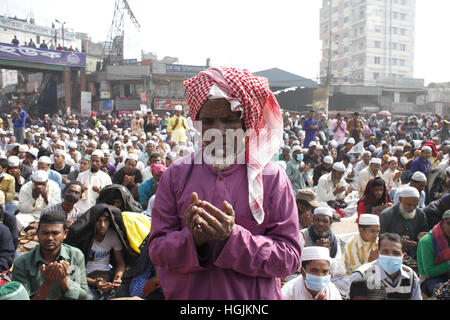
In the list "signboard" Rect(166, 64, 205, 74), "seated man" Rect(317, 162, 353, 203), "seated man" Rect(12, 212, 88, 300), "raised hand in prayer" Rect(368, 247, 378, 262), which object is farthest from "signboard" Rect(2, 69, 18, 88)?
"raised hand in prayer" Rect(368, 247, 378, 262)

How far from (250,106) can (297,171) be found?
6819mm

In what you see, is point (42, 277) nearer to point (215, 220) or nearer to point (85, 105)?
point (215, 220)

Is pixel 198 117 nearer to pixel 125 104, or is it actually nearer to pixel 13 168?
pixel 13 168

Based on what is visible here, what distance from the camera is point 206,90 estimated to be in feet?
4.95

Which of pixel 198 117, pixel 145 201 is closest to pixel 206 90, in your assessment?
pixel 198 117

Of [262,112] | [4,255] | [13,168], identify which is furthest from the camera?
[13,168]

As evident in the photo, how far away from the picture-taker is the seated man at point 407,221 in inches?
182

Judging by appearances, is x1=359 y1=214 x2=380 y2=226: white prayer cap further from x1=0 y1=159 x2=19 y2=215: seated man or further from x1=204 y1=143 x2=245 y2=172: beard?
x1=0 y1=159 x2=19 y2=215: seated man

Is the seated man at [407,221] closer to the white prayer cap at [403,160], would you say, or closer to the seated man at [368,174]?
the seated man at [368,174]

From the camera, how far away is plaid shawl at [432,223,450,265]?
12.4 ft

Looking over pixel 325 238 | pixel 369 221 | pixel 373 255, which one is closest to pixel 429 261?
pixel 373 255

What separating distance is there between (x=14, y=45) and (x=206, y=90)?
1038 inches

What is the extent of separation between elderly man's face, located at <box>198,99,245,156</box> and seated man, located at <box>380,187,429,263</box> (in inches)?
143

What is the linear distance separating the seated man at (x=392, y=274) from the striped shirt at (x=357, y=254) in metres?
0.77
